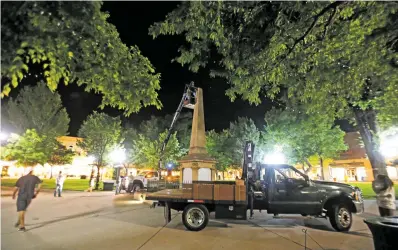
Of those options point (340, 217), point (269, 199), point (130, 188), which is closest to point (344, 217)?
point (340, 217)

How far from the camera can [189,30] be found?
5699mm

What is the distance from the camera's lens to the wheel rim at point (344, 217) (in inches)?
321

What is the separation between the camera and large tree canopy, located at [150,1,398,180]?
16.4ft

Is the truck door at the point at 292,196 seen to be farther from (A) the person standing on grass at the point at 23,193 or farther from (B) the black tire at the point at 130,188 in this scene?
(B) the black tire at the point at 130,188

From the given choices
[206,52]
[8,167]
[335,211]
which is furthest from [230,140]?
[8,167]

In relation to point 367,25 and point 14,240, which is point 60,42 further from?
point 14,240

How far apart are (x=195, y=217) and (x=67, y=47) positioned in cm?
682

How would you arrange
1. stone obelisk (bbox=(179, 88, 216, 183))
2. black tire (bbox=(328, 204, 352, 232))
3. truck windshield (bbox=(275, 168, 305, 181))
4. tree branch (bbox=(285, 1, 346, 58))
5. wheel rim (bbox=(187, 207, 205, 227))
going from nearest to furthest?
1. tree branch (bbox=(285, 1, 346, 58))
2. black tire (bbox=(328, 204, 352, 232))
3. wheel rim (bbox=(187, 207, 205, 227))
4. truck windshield (bbox=(275, 168, 305, 181))
5. stone obelisk (bbox=(179, 88, 216, 183))

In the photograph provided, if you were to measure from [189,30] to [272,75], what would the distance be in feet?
7.90

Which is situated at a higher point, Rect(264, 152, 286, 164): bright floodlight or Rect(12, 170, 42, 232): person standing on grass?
Rect(264, 152, 286, 164): bright floodlight

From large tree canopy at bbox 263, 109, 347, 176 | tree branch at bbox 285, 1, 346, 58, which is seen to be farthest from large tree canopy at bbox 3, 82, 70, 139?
tree branch at bbox 285, 1, 346, 58

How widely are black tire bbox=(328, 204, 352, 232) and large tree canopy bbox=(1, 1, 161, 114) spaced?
775 cm

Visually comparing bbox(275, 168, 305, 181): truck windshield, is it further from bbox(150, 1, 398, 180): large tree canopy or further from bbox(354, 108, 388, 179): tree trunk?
bbox(150, 1, 398, 180): large tree canopy

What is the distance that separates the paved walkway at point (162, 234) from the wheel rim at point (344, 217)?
296 millimetres
